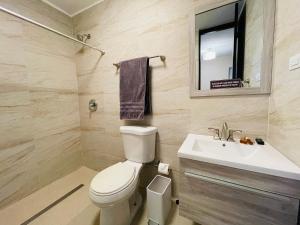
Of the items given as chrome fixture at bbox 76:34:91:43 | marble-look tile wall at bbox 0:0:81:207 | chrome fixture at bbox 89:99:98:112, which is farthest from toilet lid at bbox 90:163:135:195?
chrome fixture at bbox 76:34:91:43

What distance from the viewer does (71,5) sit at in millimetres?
1812

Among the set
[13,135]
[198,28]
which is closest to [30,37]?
[13,135]

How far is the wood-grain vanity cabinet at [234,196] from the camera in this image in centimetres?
74

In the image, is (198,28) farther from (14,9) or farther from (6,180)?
(6,180)

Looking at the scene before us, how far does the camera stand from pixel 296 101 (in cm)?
79

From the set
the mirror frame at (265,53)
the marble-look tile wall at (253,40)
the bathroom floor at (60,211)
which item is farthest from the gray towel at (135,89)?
the bathroom floor at (60,211)

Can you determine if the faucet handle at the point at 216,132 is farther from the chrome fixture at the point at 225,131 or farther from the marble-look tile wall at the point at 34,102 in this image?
the marble-look tile wall at the point at 34,102

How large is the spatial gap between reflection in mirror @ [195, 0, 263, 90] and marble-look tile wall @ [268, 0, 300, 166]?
13 cm

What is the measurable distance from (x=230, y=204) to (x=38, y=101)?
2129 mm

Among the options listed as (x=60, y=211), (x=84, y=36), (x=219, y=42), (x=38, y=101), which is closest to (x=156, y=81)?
Answer: (x=219, y=42)

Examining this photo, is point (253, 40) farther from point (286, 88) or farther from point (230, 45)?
point (286, 88)

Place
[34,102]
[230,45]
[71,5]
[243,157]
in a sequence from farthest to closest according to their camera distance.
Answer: [71,5]
[34,102]
[230,45]
[243,157]

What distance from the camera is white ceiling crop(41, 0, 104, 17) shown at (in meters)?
1.75

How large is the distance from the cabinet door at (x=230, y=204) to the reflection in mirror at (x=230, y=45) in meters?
Answer: 0.76
